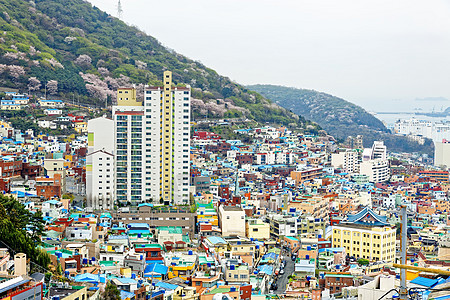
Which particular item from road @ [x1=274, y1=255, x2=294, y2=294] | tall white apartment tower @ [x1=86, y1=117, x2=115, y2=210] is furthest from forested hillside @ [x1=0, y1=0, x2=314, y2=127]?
road @ [x1=274, y1=255, x2=294, y2=294]

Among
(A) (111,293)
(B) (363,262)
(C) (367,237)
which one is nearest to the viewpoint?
(A) (111,293)

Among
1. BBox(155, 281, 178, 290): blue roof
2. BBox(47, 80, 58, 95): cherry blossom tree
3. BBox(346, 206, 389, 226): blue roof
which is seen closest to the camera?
BBox(155, 281, 178, 290): blue roof

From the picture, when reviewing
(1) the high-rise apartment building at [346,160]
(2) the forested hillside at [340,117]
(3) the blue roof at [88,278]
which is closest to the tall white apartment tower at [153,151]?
(3) the blue roof at [88,278]

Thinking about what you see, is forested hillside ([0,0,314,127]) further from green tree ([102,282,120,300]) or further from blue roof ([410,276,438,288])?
blue roof ([410,276,438,288])

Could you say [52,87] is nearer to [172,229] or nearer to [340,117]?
[172,229]

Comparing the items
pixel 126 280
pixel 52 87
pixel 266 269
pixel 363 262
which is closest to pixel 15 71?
pixel 52 87

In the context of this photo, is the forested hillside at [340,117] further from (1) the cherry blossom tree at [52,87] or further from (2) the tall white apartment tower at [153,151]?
(2) the tall white apartment tower at [153,151]
